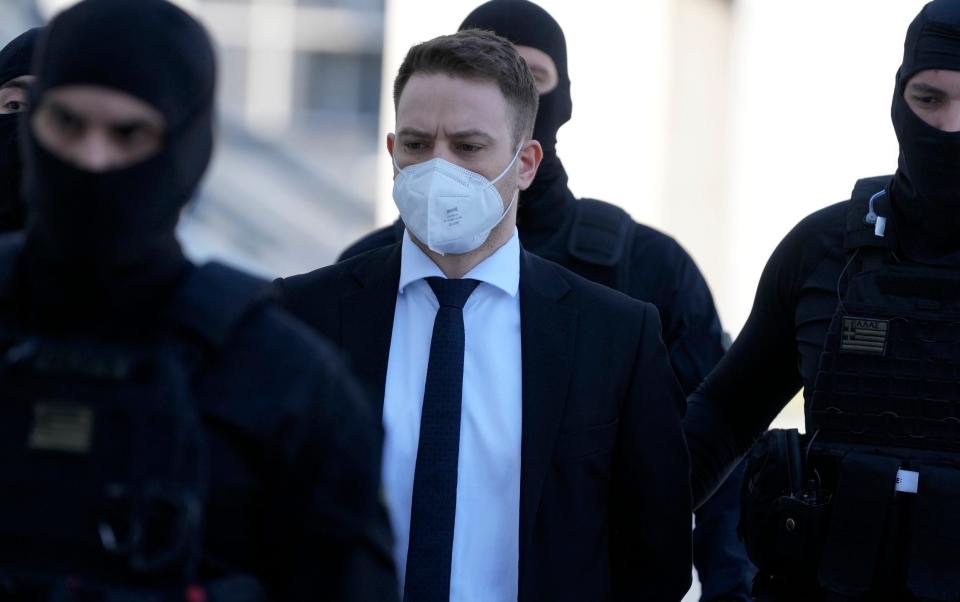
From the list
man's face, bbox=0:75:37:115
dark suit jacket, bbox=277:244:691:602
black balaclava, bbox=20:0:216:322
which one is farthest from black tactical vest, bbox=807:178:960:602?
man's face, bbox=0:75:37:115

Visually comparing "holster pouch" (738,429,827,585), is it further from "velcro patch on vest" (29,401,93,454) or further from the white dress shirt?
"velcro patch on vest" (29,401,93,454)

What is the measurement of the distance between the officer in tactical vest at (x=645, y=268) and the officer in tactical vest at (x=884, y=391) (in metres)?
0.58

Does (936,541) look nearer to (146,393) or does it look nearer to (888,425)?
(888,425)

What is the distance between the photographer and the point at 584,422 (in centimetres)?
335

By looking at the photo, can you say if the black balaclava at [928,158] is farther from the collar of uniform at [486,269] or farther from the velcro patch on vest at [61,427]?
the velcro patch on vest at [61,427]

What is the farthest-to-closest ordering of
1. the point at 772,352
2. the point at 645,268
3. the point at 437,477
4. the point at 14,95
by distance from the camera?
the point at 645,268 < the point at 14,95 < the point at 772,352 < the point at 437,477

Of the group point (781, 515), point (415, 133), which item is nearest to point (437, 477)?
point (415, 133)

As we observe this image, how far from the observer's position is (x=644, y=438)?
11.1 ft

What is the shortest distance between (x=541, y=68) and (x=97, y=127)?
8.33 feet

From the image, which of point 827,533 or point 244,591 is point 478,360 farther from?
point 244,591

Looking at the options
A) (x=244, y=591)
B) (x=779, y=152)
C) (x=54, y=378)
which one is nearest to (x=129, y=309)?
(x=54, y=378)

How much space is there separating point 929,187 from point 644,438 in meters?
0.84

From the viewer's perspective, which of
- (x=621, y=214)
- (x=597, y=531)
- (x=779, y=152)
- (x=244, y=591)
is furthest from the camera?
(x=779, y=152)

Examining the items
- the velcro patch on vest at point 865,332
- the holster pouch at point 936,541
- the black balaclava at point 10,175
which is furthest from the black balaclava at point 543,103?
the holster pouch at point 936,541
